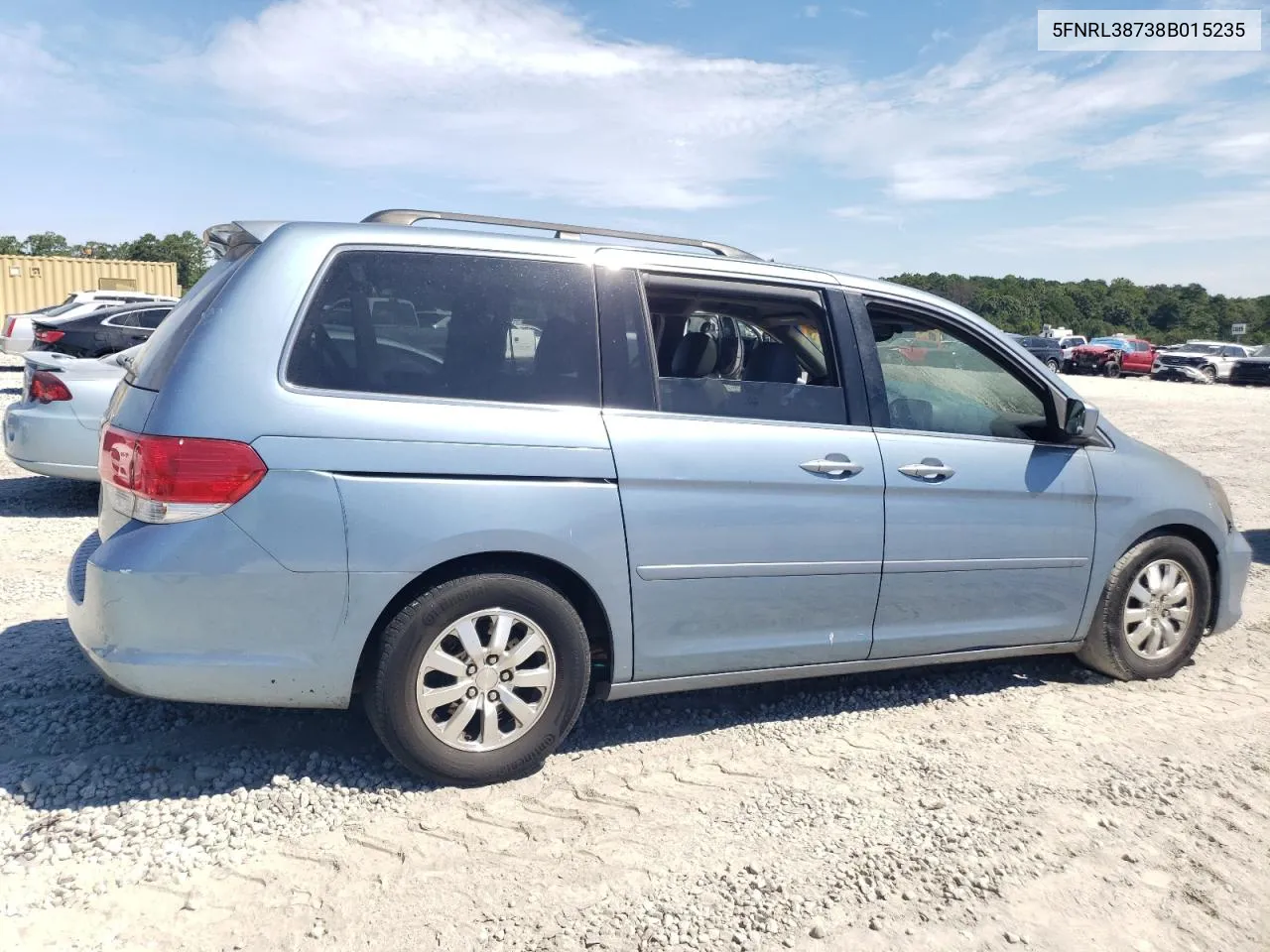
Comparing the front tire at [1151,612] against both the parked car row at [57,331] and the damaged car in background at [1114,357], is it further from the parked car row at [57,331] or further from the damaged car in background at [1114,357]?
the damaged car in background at [1114,357]

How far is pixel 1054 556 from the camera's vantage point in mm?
4324

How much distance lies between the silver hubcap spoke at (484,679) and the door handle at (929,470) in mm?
1613

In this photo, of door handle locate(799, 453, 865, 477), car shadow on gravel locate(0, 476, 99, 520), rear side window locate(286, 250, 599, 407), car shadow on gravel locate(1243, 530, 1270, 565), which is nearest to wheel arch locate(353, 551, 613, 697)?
rear side window locate(286, 250, 599, 407)

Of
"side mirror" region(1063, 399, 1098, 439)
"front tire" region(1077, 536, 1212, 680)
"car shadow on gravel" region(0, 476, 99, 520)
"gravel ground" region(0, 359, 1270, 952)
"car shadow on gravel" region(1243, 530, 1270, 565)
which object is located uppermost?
"side mirror" region(1063, 399, 1098, 439)

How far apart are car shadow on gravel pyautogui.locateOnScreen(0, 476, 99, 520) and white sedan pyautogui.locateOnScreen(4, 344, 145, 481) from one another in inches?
23.1

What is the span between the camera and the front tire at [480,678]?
10.5 feet

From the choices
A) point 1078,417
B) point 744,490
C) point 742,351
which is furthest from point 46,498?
point 1078,417

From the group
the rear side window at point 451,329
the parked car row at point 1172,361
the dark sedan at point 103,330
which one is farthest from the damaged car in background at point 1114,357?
the rear side window at point 451,329

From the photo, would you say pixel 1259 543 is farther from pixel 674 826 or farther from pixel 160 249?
pixel 160 249

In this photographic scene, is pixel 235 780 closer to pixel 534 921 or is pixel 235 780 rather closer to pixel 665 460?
pixel 534 921

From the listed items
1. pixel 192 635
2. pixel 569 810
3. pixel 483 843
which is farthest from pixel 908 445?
pixel 192 635

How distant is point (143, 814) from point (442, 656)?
3.35 ft

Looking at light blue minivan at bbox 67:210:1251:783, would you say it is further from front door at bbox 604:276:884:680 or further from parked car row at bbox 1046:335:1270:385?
parked car row at bbox 1046:335:1270:385

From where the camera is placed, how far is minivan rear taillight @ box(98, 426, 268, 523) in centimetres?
298
